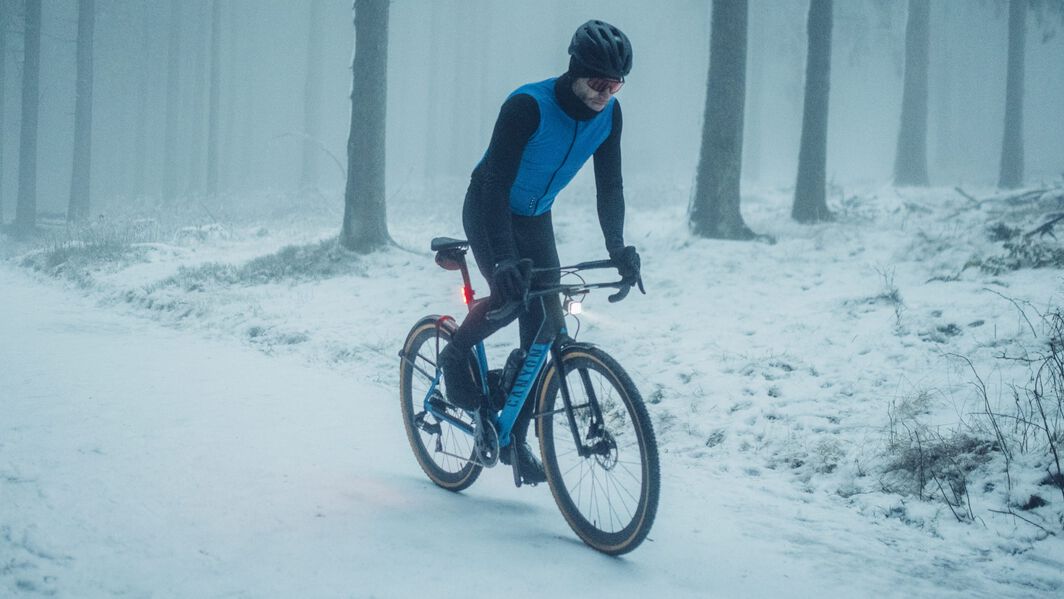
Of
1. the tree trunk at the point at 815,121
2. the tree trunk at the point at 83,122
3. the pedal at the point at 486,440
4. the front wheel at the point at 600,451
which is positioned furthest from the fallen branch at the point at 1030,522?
the tree trunk at the point at 83,122

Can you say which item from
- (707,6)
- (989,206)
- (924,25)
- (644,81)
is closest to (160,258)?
(989,206)

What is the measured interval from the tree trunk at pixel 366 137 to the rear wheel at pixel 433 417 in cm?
841

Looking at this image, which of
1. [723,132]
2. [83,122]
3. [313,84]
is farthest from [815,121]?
[313,84]

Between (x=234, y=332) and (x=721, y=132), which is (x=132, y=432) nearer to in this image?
(x=234, y=332)

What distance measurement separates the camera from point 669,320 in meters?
7.88

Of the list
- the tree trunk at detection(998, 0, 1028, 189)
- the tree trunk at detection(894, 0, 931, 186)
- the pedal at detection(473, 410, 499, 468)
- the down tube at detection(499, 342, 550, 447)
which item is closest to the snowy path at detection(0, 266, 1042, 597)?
the pedal at detection(473, 410, 499, 468)

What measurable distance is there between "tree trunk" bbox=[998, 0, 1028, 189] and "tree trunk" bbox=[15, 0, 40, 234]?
29255 millimetres

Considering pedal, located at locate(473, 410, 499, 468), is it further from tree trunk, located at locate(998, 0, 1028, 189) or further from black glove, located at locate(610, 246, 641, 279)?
tree trunk, located at locate(998, 0, 1028, 189)

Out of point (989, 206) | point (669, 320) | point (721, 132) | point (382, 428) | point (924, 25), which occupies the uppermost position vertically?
point (924, 25)

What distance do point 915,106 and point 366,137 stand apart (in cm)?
1644

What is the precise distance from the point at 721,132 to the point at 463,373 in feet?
28.9

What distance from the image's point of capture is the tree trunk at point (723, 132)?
435 inches

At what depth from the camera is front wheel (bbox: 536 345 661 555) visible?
111 inches

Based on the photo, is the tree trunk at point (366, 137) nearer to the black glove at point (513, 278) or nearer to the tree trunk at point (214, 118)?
the black glove at point (513, 278)
